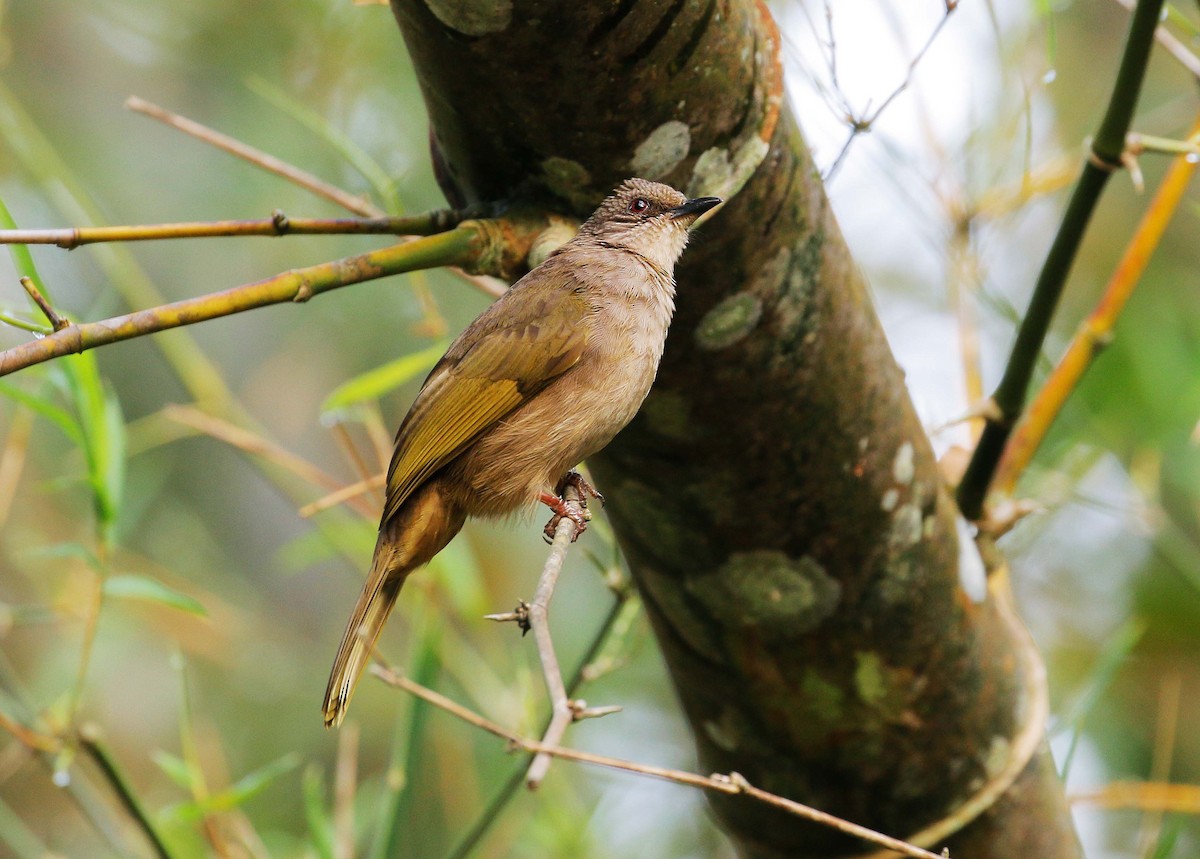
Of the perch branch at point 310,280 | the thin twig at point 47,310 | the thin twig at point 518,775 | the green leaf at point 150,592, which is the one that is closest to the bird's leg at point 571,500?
the thin twig at point 518,775

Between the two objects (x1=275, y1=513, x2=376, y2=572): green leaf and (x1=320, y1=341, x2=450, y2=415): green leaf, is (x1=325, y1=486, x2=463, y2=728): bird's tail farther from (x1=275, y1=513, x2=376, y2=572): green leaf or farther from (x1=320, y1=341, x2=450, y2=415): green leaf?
(x1=275, y1=513, x2=376, y2=572): green leaf

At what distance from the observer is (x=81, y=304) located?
7137mm

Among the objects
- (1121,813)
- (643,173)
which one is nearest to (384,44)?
(643,173)

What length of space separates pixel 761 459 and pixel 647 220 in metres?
0.61

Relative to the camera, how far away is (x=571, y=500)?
8.46 ft

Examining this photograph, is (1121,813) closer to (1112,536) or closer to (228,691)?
(1112,536)

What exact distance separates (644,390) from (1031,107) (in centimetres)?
160

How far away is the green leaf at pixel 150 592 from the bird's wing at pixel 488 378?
0.65 meters

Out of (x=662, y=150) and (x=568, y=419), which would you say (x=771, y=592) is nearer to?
(x=568, y=419)

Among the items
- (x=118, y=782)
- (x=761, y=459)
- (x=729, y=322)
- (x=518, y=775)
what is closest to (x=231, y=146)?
(x=729, y=322)

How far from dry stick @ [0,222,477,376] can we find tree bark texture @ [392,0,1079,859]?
0.93 ft

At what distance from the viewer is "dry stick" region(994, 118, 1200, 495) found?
3160 mm

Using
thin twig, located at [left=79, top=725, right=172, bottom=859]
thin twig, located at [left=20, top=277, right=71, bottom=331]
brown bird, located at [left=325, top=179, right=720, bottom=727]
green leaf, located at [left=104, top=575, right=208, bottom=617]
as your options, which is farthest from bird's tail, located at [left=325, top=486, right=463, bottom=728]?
thin twig, located at [left=20, top=277, right=71, bottom=331]

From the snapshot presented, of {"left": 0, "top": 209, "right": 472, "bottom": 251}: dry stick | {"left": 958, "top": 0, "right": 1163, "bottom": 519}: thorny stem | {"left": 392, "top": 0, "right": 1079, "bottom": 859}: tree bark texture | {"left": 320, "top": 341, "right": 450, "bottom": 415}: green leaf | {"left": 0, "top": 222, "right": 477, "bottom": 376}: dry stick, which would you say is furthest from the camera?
{"left": 320, "top": 341, "right": 450, "bottom": 415}: green leaf
